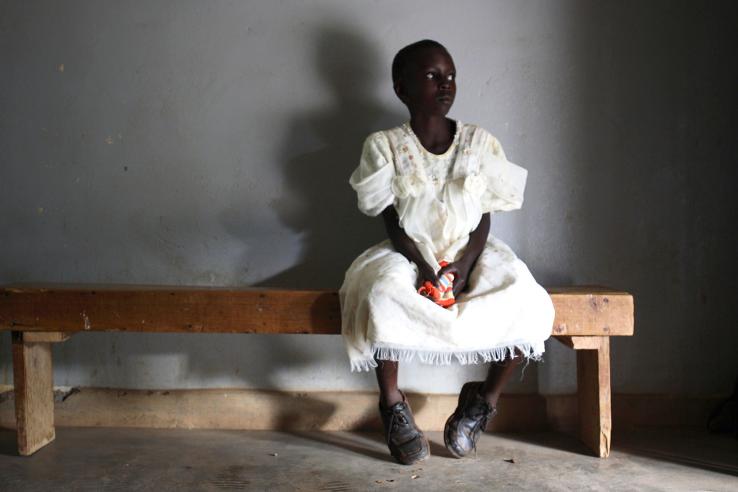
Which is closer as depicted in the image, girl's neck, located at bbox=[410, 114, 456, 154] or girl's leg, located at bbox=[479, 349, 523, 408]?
girl's leg, located at bbox=[479, 349, 523, 408]

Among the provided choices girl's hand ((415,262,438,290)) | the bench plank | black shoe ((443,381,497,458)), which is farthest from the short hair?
black shoe ((443,381,497,458))

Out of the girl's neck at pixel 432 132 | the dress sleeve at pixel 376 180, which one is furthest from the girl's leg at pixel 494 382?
the girl's neck at pixel 432 132

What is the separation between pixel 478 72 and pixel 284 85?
2.57ft

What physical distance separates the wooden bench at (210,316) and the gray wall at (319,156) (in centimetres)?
39

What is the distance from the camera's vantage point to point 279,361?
2918mm

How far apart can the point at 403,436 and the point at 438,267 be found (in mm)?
592

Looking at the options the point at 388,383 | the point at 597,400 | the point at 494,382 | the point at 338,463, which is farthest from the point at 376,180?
the point at 597,400

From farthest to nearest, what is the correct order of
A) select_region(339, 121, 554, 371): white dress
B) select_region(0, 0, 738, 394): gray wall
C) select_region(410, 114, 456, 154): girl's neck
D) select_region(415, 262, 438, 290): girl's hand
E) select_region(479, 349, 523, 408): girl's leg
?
select_region(0, 0, 738, 394): gray wall, select_region(410, 114, 456, 154): girl's neck, select_region(479, 349, 523, 408): girl's leg, select_region(415, 262, 438, 290): girl's hand, select_region(339, 121, 554, 371): white dress

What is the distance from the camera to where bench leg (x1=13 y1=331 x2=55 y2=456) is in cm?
254

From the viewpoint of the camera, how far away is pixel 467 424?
2.50 meters

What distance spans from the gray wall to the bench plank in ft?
1.42

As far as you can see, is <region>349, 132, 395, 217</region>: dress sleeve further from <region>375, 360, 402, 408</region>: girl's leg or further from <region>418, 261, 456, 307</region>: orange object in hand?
<region>375, 360, 402, 408</region>: girl's leg

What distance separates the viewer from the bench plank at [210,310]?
244 centimetres

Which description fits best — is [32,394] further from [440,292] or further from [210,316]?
[440,292]
